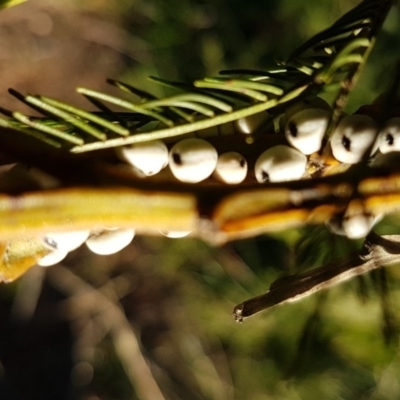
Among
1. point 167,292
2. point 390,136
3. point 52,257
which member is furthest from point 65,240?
point 167,292

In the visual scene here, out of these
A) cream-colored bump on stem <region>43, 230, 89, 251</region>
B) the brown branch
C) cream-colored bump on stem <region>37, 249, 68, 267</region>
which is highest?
cream-colored bump on stem <region>43, 230, 89, 251</region>

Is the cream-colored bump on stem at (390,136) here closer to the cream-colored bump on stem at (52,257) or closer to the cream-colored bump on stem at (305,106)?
the cream-colored bump on stem at (305,106)

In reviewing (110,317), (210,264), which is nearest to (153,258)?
(110,317)

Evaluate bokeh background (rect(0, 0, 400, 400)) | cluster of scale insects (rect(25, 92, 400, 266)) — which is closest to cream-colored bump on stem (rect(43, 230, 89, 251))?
cluster of scale insects (rect(25, 92, 400, 266))

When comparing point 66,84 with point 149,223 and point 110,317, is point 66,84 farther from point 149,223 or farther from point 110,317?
point 149,223

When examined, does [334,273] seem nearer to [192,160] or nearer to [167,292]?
[192,160]

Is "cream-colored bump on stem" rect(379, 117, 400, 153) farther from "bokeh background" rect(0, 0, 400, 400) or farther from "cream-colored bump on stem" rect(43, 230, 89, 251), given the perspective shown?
"bokeh background" rect(0, 0, 400, 400)
